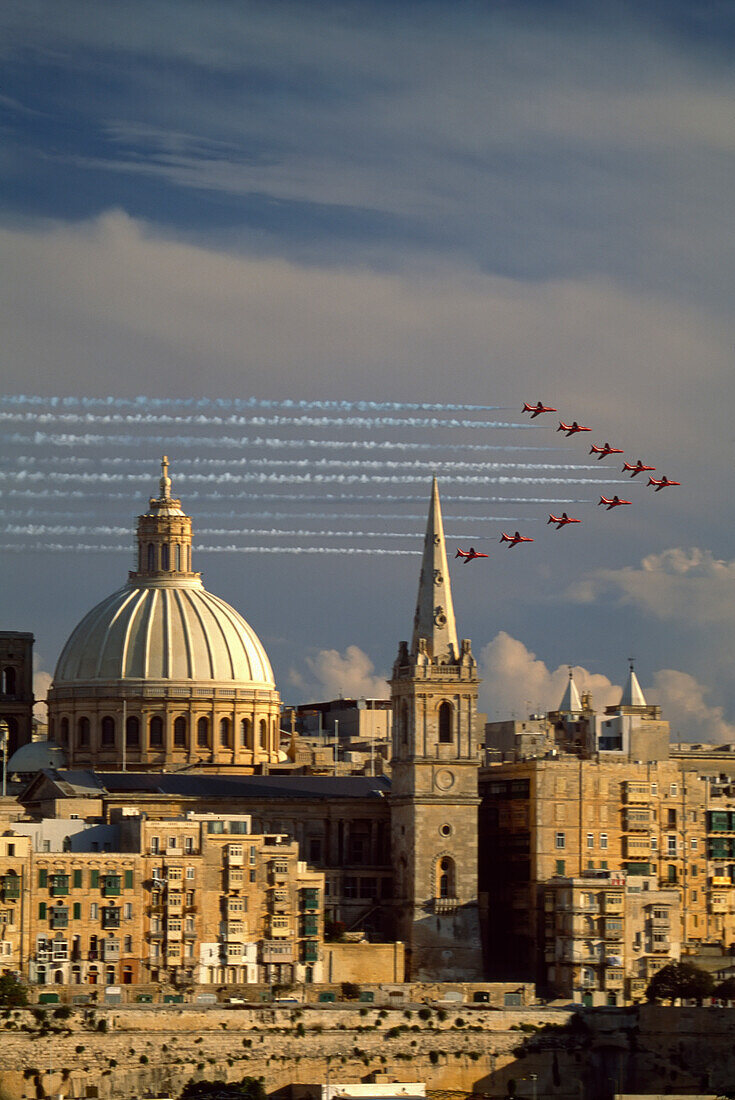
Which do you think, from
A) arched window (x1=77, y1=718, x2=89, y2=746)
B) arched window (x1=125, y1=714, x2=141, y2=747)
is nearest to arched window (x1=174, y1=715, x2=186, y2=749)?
arched window (x1=125, y1=714, x2=141, y2=747)

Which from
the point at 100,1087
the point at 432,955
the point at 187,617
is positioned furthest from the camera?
the point at 187,617

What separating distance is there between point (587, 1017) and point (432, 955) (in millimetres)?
11521

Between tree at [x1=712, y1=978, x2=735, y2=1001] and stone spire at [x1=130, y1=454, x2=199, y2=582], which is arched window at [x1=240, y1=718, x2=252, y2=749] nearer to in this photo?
stone spire at [x1=130, y1=454, x2=199, y2=582]

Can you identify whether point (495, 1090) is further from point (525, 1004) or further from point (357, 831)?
point (357, 831)

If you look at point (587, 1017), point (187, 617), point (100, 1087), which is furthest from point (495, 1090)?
point (187, 617)

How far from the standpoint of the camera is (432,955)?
160625 millimetres

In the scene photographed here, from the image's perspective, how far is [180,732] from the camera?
596ft

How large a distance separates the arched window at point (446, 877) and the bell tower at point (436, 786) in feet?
0.17

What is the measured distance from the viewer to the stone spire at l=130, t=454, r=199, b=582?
18725 cm

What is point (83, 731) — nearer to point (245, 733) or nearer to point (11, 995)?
point (245, 733)

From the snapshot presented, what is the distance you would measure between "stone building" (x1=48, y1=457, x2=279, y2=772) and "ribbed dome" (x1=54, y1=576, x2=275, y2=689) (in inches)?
2.3

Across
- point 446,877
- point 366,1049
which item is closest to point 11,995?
point 366,1049

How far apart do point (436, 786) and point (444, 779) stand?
57 centimetres

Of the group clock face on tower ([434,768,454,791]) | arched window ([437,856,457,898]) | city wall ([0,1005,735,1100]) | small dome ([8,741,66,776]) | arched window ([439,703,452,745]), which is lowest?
city wall ([0,1005,735,1100])
